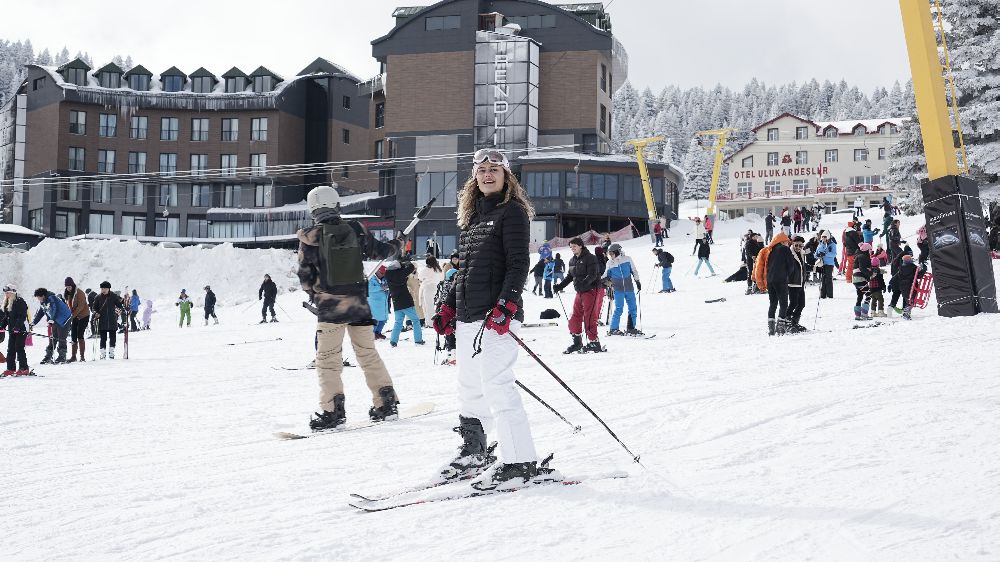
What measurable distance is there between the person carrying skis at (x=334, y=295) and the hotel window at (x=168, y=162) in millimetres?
59553

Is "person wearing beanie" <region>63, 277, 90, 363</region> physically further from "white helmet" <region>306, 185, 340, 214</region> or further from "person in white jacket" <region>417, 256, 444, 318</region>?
"white helmet" <region>306, 185, 340, 214</region>

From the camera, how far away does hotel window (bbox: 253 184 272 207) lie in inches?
2327

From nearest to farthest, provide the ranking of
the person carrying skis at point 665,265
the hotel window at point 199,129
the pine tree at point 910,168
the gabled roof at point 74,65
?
1. the person carrying skis at point 665,265
2. the pine tree at point 910,168
3. the gabled roof at point 74,65
4. the hotel window at point 199,129

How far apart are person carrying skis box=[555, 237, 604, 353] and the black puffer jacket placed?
261 inches

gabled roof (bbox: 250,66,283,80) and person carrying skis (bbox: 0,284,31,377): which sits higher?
gabled roof (bbox: 250,66,283,80)

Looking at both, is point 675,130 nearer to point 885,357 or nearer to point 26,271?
point 26,271

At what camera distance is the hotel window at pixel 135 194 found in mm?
59219

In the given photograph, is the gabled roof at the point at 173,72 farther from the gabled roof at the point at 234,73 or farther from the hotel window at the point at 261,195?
the hotel window at the point at 261,195

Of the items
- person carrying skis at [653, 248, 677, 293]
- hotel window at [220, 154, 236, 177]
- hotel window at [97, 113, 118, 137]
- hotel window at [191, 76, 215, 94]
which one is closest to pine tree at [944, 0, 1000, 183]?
person carrying skis at [653, 248, 677, 293]

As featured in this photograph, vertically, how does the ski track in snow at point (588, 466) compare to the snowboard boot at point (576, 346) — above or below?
below

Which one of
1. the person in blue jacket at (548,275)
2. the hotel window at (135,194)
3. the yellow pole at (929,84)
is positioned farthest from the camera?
the hotel window at (135,194)

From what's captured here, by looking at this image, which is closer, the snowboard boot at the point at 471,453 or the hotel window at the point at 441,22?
the snowboard boot at the point at 471,453

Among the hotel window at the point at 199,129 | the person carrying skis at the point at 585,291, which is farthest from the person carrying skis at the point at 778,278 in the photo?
the hotel window at the point at 199,129

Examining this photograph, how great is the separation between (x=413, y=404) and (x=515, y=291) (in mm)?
3376
